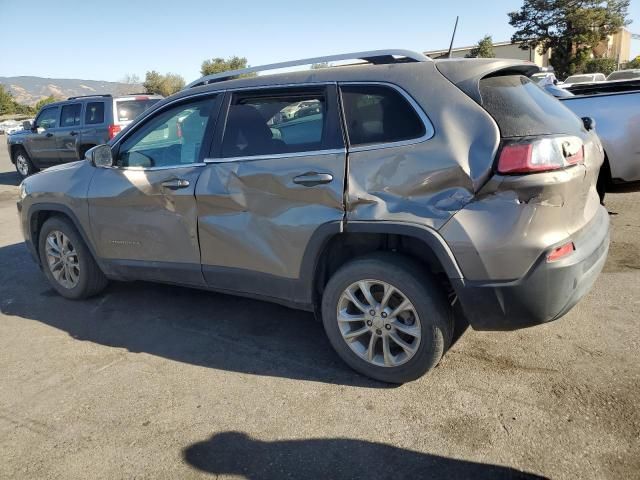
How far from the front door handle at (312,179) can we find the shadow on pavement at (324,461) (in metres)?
1.44

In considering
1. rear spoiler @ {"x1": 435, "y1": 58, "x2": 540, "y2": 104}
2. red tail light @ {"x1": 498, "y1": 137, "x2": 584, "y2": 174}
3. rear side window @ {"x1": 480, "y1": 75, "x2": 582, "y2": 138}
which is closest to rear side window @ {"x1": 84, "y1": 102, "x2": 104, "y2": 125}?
rear spoiler @ {"x1": 435, "y1": 58, "x2": 540, "y2": 104}

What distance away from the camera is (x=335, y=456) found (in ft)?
8.49

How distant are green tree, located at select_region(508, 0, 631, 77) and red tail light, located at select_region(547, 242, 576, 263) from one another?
49.6 meters

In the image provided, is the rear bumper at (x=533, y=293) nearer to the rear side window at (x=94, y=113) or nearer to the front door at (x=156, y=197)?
the front door at (x=156, y=197)

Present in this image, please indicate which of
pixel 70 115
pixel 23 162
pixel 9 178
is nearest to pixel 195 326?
pixel 70 115

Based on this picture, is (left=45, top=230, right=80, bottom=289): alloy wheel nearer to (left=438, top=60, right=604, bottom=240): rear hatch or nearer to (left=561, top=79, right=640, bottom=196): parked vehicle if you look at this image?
(left=438, top=60, right=604, bottom=240): rear hatch

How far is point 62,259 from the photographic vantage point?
477 cm

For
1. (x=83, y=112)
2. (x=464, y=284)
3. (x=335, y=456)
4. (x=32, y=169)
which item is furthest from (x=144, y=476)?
(x=32, y=169)

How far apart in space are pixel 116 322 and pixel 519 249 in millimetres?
3230

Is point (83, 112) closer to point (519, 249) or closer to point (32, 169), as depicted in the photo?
point (32, 169)

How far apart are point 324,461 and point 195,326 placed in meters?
1.95

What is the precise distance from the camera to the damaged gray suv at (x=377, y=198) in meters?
2.75

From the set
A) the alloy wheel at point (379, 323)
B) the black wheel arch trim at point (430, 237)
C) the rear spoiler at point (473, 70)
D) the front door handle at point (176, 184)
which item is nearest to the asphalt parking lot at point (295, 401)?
the alloy wheel at point (379, 323)

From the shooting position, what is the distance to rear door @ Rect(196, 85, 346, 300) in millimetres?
3193
